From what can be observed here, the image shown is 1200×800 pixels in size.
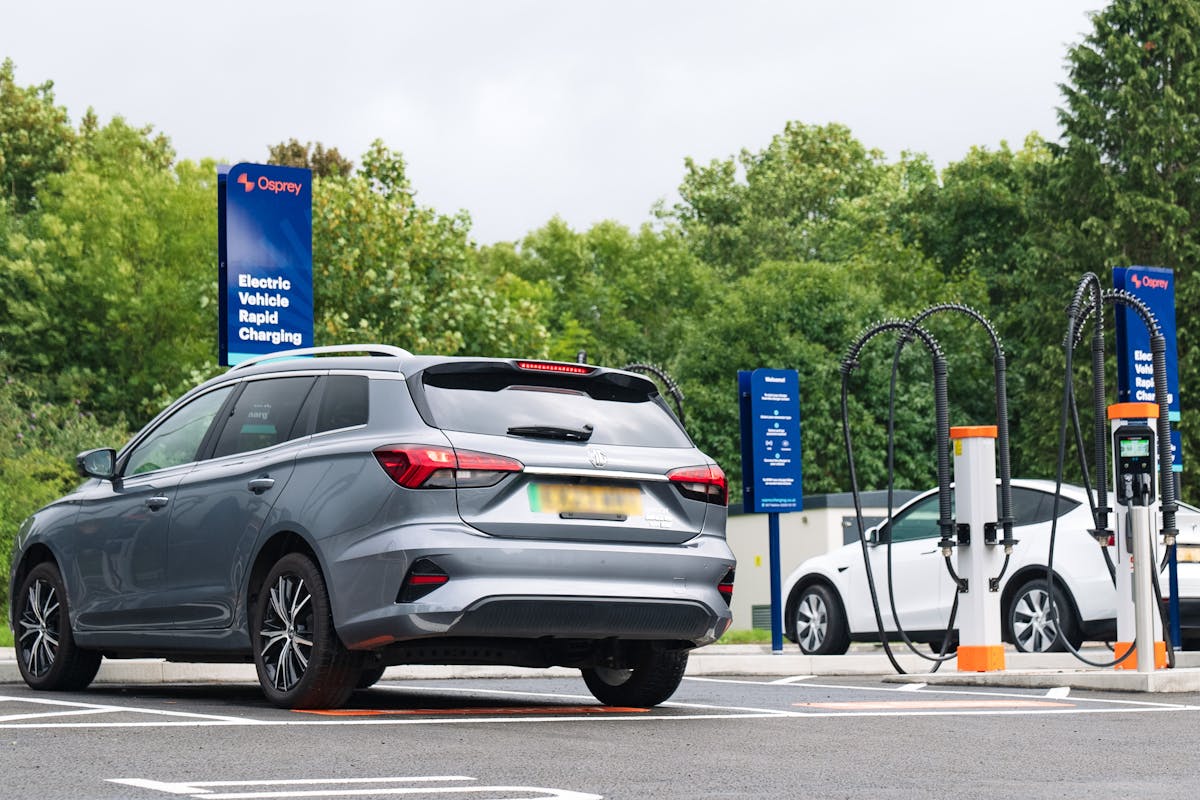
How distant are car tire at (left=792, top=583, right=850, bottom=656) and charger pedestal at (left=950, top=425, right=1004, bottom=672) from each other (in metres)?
4.10

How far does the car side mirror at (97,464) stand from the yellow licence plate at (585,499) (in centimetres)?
298

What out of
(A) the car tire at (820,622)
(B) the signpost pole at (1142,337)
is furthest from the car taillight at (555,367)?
(A) the car tire at (820,622)

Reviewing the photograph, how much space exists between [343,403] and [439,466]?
3.07 feet

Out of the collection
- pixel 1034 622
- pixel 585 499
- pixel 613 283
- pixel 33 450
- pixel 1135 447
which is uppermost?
pixel 613 283

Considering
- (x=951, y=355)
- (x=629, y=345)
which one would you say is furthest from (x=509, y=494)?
(x=629, y=345)

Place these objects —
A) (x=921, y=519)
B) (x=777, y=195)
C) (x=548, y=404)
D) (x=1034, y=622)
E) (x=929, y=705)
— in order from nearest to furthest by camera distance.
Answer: (x=548, y=404)
(x=929, y=705)
(x=1034, y=622)
(x=921, y=519)
(x=777, y=195)

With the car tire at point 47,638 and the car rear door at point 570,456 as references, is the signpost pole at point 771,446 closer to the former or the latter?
the car tire at point 47,638

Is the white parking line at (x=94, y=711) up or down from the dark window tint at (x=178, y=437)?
down

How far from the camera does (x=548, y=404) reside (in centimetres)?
938

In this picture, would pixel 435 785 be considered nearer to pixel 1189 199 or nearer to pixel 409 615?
pixel 409 615

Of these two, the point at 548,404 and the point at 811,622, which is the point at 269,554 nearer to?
the point at 548,404

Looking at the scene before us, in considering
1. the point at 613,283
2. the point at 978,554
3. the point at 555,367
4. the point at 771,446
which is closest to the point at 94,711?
the point at 555,367

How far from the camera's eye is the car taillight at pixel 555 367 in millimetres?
9422

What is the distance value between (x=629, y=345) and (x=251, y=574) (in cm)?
5403
